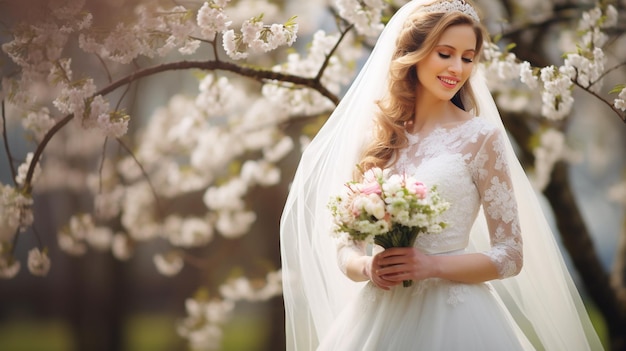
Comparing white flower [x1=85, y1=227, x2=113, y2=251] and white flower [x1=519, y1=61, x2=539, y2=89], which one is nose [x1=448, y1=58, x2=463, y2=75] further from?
white flower [x1=85, y1=227, x2=113, y2=251]

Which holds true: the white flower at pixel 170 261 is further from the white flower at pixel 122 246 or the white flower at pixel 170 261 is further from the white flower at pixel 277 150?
the white flower at pixel 277 150

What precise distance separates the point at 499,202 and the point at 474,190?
0.08 m

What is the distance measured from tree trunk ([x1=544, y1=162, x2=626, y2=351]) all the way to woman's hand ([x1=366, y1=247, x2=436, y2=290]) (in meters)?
2.43

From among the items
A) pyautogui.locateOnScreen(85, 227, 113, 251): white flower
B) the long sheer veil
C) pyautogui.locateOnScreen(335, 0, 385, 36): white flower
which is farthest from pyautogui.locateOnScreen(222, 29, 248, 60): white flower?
pyautogui.locateOnScreen(85, 227, 113, 251): white flower

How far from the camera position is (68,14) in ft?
7.71

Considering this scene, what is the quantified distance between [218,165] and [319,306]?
296 cm

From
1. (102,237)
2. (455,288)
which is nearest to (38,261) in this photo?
(455,288)

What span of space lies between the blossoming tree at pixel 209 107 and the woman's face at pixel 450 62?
541 mm

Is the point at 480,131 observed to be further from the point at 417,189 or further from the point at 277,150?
the point at 277,150

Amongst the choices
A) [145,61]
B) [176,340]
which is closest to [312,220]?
[145,61]

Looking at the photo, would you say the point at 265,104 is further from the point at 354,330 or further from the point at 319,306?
the point at 354,330

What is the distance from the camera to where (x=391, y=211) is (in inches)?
63.4

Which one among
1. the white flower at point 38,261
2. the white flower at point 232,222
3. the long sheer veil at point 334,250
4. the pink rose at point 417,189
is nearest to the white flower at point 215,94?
the white flower at point 38,261

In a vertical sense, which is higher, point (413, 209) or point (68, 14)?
point (68, 14)
